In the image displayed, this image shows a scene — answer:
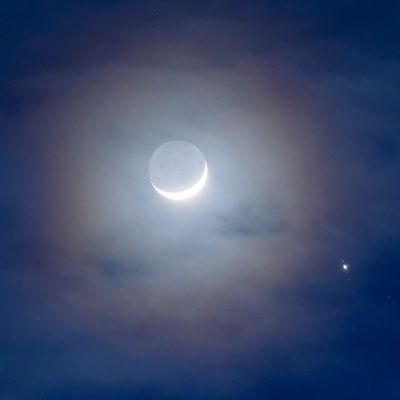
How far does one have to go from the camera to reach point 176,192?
77.5 feet
